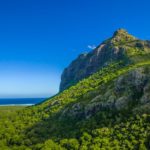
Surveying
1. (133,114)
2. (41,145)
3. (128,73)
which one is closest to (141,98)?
(133,114)

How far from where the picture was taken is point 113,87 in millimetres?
199875

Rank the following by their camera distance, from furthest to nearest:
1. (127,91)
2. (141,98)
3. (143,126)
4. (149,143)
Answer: (127,91) < (141,98) < (143,126) < (149,143)

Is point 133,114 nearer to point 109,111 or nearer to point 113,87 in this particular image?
point 109,111

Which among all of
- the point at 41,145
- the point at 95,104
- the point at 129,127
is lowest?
the point at 41,145

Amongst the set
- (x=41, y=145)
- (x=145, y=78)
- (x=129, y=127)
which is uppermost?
(x=145, y=78)

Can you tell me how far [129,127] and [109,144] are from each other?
14.1m

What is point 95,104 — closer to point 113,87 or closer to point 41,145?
point 113,87

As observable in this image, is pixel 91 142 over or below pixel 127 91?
below

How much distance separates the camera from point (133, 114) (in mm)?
174250

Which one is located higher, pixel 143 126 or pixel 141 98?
pixel 141 98

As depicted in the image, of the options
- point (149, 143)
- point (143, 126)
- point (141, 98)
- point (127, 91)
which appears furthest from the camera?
point (127, 91)

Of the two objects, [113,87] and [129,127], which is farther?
[113,87]

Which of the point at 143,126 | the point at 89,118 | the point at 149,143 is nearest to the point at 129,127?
the point at 143,126

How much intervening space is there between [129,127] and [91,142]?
2034 centimetres
